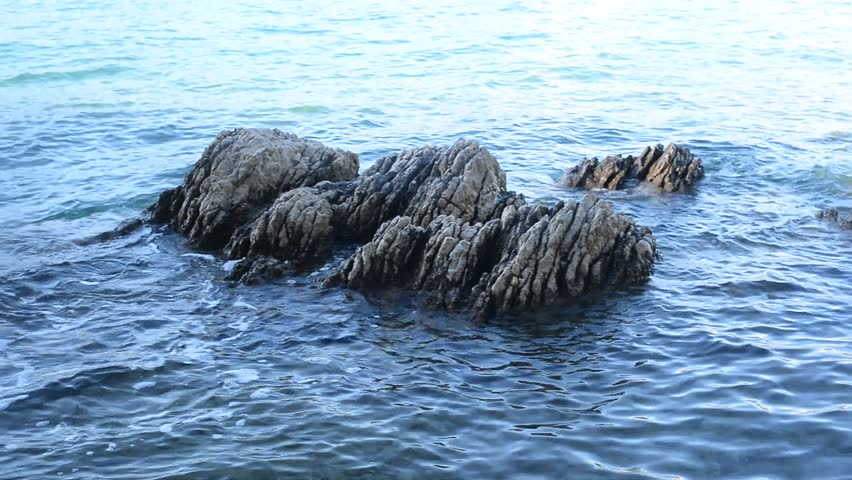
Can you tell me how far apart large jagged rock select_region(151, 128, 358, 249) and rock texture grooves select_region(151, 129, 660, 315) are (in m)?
0.02

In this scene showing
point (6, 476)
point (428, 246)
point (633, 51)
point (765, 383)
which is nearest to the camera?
Answer: point (6, 476)

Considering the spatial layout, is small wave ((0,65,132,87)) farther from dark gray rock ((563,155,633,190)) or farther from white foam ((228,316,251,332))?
white foam ((228,316,251,332))

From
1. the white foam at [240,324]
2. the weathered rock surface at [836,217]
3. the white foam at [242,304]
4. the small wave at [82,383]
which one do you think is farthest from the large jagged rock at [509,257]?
the weathered rock surface at [836,217]

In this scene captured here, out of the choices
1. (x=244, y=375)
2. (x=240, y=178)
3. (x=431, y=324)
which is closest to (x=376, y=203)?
(x=240, y=178)

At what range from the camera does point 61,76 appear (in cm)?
3291

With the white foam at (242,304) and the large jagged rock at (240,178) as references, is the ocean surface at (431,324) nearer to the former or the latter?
the white foam at (242,304)

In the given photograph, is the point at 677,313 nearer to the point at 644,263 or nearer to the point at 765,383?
the point at 644,263

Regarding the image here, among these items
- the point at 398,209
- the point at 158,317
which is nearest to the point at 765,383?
the point at 398,209

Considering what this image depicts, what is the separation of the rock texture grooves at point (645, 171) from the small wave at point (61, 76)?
19615 millimetres

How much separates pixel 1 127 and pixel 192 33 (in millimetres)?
17195

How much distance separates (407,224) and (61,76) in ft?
74.2

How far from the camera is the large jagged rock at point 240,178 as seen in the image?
16.8 metres

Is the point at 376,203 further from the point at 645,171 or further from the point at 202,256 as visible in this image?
the point at 645,171

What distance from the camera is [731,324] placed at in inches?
520
